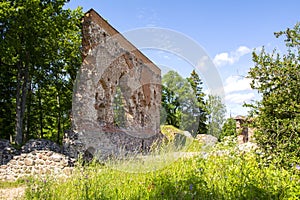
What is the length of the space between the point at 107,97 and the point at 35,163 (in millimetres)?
4015

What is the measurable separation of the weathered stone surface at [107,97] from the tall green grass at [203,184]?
2.56m

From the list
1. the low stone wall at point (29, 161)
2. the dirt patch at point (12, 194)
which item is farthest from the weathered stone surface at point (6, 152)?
the dirt patch at point (12, 194)

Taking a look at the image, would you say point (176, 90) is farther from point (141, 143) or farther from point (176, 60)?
point (176, 60)

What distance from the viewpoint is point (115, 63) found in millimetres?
12320

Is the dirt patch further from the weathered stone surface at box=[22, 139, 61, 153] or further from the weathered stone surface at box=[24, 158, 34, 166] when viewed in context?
the weathered stone surface at box=[22, 139, 61, 153]

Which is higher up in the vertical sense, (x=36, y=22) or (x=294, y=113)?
(x=36, y=22)

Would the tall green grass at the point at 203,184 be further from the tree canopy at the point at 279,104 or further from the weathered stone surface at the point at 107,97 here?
the weathered stone surface at the point at 107,97

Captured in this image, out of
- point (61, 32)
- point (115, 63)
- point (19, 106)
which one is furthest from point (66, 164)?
point (115, 63)

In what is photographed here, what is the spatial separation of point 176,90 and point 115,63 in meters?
3.50

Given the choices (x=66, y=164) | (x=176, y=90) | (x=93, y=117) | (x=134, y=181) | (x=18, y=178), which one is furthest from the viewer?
(x=176, y=90)

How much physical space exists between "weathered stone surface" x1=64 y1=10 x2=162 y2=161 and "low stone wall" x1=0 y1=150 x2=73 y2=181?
0.66 meters

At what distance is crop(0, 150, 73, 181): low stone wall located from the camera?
7.94 m

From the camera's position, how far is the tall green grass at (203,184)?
121 inches

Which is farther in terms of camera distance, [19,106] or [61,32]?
[19,106]
